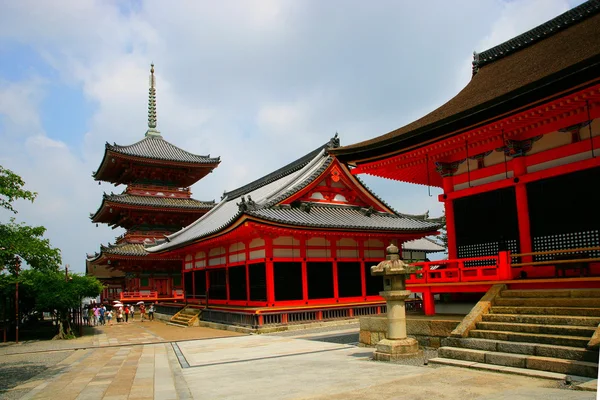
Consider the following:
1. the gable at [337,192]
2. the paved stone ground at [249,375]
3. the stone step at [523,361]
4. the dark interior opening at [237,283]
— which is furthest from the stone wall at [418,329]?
the dark interior opening at [237,283]

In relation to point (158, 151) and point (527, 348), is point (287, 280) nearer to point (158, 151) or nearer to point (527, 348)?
point (527, 348)

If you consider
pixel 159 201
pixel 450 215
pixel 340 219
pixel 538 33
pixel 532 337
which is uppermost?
pixel 538 33

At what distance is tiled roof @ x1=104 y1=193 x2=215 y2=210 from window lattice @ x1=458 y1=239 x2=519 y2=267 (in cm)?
2971

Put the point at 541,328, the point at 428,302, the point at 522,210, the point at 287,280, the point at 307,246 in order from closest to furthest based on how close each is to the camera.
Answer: the point at 541,328, the point at 522,210, the point at 428,302, the point at 287,280, the point at 307,246

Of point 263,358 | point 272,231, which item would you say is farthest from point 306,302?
point 263,358

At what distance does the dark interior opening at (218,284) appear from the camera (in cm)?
2678

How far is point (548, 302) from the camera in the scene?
425 inches

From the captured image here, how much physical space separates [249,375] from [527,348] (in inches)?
222

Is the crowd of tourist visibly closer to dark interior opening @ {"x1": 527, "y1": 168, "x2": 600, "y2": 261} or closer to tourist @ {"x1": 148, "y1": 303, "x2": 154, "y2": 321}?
tourist @ {"x1": 148, "y1": 303, "x2": 154, "y2": 321}

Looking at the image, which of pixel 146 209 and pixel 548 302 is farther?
pixel 146 209

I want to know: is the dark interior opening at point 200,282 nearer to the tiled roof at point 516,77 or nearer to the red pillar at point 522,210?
the tiled roof at point 516,77

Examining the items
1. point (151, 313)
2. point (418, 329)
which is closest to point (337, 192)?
point (418, 329)

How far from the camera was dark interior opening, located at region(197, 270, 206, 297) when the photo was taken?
2988 centimetres

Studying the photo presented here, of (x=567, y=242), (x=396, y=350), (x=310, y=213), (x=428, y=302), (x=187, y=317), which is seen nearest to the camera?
(x=396, y=350)
